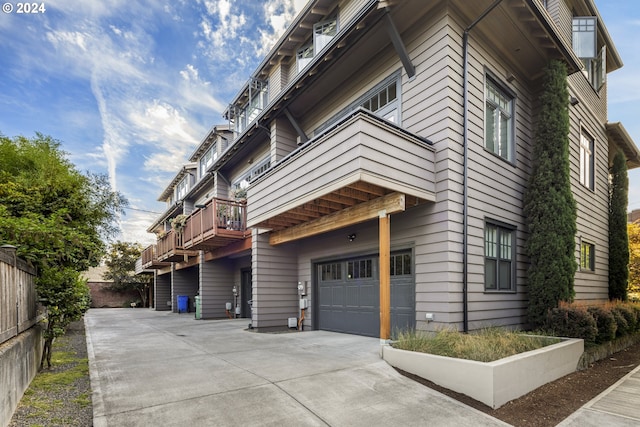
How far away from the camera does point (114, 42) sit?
13.3 m

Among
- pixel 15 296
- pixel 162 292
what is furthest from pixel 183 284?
pixel 15 296

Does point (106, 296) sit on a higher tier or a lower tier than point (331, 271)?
lower

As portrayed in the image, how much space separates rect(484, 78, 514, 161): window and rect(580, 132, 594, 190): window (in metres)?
3.69

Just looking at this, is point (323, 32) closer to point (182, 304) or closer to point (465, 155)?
point (465, 155)

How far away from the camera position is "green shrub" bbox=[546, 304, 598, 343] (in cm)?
640

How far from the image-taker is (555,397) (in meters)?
4.60

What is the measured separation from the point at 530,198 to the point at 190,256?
548 inches

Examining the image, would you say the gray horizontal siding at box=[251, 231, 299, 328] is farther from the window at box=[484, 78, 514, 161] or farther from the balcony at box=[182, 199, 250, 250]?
the window at box=[484, 78, 514, 161]

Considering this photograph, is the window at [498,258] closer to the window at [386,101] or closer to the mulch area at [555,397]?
the mulch area at [555,397]

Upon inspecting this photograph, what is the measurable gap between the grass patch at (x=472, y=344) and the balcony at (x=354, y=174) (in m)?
2.05

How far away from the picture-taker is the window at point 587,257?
973 cm

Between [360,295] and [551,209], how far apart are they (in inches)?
174

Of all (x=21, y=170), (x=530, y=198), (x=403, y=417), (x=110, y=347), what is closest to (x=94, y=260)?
(x=21, y=170)

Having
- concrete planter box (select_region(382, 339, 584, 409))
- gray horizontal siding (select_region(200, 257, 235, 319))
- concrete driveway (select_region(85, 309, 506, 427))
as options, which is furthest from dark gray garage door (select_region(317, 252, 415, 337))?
gray horizontal siding (select_region(200, 257, 235, 319))
